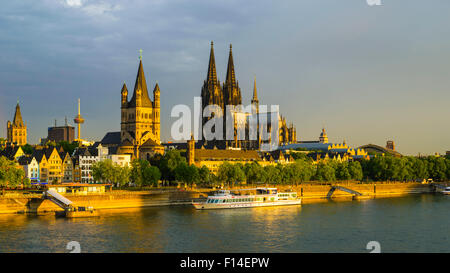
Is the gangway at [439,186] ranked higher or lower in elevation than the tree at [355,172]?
lower

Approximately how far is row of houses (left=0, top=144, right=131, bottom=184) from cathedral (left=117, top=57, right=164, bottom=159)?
44.4 feet

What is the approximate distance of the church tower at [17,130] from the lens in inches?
7185

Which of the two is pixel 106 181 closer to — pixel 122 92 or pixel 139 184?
pixel 139 184

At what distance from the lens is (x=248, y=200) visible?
84.8 metres

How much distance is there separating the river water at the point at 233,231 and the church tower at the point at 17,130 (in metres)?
117

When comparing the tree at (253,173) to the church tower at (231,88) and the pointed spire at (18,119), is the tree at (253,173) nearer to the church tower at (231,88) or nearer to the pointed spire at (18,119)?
the church tower at (231,88)

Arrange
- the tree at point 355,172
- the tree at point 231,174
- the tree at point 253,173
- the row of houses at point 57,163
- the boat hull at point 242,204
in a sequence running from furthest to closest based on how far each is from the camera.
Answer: the tree at point 355,172 < the row of houses at point 57,163 < the tree at point 253,173 < the tree at point 231,174 < the boat hull at point 242,204

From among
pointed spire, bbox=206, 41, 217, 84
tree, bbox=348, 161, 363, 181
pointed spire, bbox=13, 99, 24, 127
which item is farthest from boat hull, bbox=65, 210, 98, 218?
pointed spire, bbox=13, 99, 24, 127

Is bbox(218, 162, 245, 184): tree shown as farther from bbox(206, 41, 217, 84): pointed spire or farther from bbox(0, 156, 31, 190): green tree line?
bbox(206, 41, 217, 84): pointed spire

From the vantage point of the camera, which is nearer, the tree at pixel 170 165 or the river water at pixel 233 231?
the river water at pixel 233 231

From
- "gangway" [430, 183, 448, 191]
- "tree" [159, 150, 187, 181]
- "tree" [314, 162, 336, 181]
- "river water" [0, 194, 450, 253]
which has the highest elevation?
"tree" [159, 150, 187, 181]

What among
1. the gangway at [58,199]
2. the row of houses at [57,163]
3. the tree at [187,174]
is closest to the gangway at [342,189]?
the tree at [187,174]

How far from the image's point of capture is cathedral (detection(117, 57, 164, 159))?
465ft

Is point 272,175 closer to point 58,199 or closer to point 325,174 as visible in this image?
point 325,174
